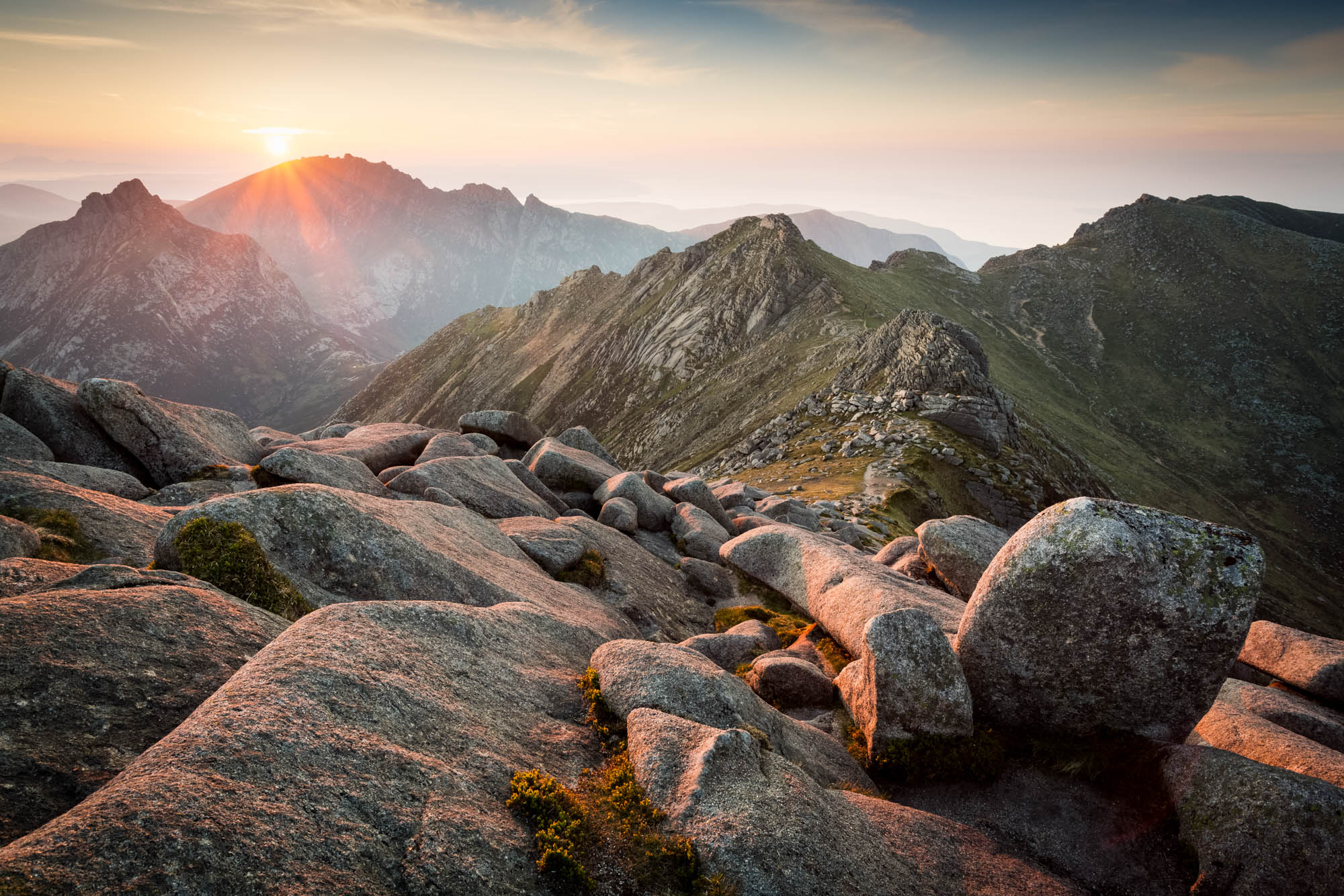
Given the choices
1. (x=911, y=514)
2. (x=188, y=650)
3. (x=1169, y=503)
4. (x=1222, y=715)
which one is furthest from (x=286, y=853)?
(x=1169, y=503)

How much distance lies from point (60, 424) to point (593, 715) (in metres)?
30.6

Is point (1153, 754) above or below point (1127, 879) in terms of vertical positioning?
above

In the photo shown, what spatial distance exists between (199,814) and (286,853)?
1185 millimetres

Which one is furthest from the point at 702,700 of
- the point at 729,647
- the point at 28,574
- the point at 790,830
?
the point at 28,574

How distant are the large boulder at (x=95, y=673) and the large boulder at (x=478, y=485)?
52.7 feet

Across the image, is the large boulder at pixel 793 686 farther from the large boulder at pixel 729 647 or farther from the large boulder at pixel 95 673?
the large boulder at pixel 95 673

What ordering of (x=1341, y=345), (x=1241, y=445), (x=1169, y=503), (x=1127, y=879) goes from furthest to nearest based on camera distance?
(x=1341, y=345) < (x=1241, y=445) < (x=1169, y=503) < (x=1127, y=879)

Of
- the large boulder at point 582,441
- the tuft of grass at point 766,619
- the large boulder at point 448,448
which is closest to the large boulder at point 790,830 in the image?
the tuft of grass at point 766,619

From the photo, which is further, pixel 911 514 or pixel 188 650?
pixel 911 514

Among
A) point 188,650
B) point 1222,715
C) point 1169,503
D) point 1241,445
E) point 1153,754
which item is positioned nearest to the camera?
point 188,650

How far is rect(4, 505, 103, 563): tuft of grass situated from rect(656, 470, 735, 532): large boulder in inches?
1132

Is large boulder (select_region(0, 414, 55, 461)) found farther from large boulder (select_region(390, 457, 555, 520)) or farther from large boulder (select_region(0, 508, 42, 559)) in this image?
large boulder (select_region(390, 457, 555, 520))

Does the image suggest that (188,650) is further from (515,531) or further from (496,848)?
(515,531)

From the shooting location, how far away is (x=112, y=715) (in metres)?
9.88
